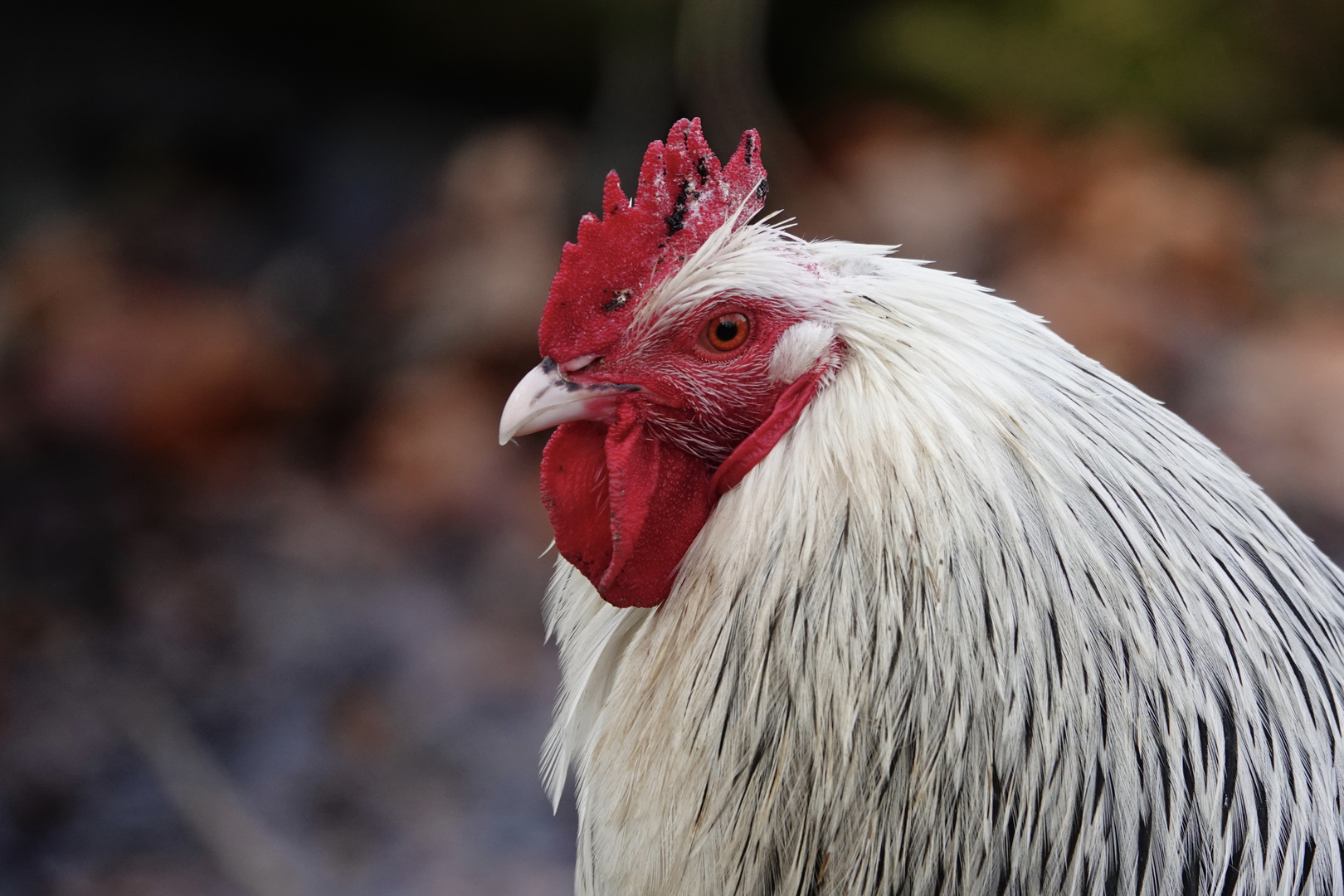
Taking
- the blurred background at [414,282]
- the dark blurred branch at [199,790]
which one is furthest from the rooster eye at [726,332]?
the dark blurred branch at [199,790]

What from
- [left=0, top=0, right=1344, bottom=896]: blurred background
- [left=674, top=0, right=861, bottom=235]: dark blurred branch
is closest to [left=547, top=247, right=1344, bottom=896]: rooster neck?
[left=0, top=0, right=1344, bottom=896]: blurred background

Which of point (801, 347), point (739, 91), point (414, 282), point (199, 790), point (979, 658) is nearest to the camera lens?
point (979, 658)

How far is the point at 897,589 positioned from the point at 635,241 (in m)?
0.58

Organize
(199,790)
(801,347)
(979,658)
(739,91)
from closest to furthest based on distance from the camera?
(979,658) < (801,347) < (199,790) < (739,91)

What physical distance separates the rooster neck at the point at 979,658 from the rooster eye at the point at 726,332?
14 centimetres

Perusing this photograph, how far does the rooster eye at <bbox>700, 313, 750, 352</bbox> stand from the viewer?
1.30m

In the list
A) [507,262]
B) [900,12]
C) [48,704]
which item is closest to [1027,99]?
[900,12]

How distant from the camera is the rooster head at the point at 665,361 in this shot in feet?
4.23

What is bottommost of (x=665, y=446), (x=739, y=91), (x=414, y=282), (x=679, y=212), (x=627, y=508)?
(x=627, y=508)

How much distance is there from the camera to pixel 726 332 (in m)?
1.31

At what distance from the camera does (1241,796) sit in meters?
1.21

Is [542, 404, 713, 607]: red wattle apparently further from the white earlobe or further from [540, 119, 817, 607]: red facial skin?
the white earlobe

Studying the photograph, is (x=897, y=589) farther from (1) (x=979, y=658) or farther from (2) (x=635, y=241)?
(2) (x=635, y=241)

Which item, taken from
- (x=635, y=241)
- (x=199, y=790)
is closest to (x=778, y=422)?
(x=635, y=241)
